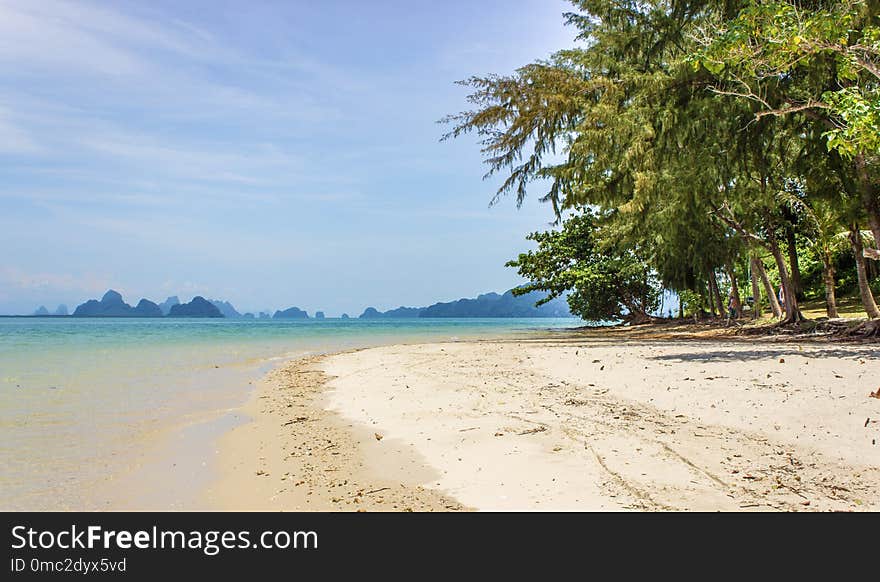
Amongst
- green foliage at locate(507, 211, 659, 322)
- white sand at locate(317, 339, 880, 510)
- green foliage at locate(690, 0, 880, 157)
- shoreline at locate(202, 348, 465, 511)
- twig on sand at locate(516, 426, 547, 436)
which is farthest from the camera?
green foliage at locate(507, 211, 659, 322)

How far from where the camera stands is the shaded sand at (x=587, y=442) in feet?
15.6

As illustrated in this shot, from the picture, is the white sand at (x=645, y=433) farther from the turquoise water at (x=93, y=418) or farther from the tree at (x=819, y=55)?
the tree at (x=819, y=55)

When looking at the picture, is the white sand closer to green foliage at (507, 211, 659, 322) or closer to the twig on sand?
the twig on sand

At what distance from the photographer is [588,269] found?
122 ft

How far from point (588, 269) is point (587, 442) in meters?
32.2

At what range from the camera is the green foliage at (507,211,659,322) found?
37.1 metres

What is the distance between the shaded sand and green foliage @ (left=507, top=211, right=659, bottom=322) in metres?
26.1

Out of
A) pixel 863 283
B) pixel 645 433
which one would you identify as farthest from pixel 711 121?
pixel 645 433

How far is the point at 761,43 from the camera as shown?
38.1 ft

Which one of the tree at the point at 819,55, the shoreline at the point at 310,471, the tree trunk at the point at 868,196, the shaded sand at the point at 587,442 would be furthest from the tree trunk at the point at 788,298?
the shoreline at the point at 310,471

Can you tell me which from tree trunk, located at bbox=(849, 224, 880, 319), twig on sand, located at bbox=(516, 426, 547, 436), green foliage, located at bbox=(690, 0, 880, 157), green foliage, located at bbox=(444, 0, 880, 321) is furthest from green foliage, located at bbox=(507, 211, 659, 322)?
twig on sand, located at bbox=(516, 426, 547, 436)

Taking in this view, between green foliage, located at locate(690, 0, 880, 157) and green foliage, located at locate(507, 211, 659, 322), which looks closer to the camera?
green foliage, located at locate(690, 0, 880, 157)
